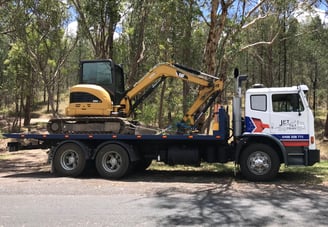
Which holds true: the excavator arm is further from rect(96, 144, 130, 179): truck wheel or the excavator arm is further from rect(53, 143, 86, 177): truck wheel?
rect(53, 143, 86, 177): truck wheel

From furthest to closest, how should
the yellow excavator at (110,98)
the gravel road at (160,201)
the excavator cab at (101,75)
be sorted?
1. the excavator cab at (101,75)
2. the yellow excavator at (110,98)
3. the gravel road at (160,201)

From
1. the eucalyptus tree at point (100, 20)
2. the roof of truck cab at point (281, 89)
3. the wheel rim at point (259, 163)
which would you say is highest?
the eucalyptus tree at point (100, 20)

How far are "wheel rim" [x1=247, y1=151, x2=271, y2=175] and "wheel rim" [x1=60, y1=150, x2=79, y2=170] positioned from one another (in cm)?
535

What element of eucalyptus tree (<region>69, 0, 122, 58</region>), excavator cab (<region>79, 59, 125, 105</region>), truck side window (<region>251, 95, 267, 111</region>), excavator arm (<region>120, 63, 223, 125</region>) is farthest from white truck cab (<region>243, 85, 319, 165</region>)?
eucalyptus tree (<region>69, 0, 122, 58</region>)

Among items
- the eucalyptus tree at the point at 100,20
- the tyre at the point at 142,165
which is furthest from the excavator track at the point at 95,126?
the eucalyptus tree at the point at 100,20

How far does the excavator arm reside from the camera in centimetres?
1411

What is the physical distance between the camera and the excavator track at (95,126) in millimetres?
13477

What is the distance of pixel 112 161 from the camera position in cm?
1320

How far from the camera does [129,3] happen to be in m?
23.7

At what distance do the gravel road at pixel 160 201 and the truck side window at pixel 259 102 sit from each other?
2148mm

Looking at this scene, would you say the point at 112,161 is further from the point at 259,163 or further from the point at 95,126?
the point at 259,163

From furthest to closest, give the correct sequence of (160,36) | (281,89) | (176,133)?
1. (160,36)
2. (176,133)
3. (281,89)

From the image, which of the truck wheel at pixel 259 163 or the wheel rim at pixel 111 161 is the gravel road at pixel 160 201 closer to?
the truck wheel at pixel 259 163

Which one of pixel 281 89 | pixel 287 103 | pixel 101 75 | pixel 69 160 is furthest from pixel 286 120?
pixel 69 160
